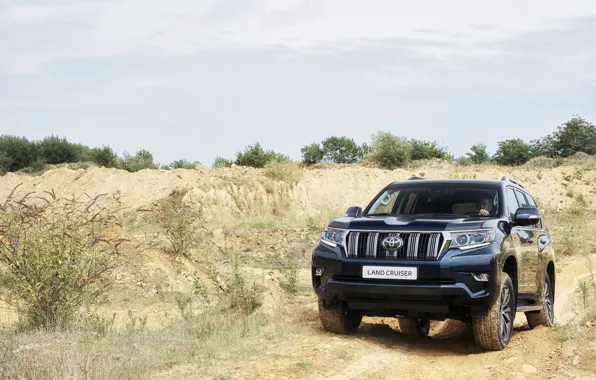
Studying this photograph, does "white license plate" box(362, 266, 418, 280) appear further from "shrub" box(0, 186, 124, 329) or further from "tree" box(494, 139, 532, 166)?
"tree" box(494, 139, 532, 166)

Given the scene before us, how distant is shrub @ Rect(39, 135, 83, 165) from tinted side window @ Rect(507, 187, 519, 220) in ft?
190

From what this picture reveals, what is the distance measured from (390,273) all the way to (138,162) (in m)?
55.5

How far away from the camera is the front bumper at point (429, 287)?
28.9 ft

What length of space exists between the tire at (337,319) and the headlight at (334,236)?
77cm

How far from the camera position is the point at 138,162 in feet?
205

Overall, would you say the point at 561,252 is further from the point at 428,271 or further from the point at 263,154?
the point at 263,154

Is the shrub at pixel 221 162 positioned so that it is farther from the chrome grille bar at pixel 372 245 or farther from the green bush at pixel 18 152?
the chrome grille bar at pixel 372 245

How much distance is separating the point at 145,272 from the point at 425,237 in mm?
10895

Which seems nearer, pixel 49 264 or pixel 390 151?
pixel 49 264

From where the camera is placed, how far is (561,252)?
21.3 m

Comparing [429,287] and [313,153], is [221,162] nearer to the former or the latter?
[313,153]

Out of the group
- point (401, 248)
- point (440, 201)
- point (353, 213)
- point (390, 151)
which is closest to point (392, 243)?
point (401, 248)

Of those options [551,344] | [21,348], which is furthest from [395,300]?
[21,348]

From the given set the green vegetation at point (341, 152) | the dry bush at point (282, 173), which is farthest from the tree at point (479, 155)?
the dry bush at point (282, 173)
